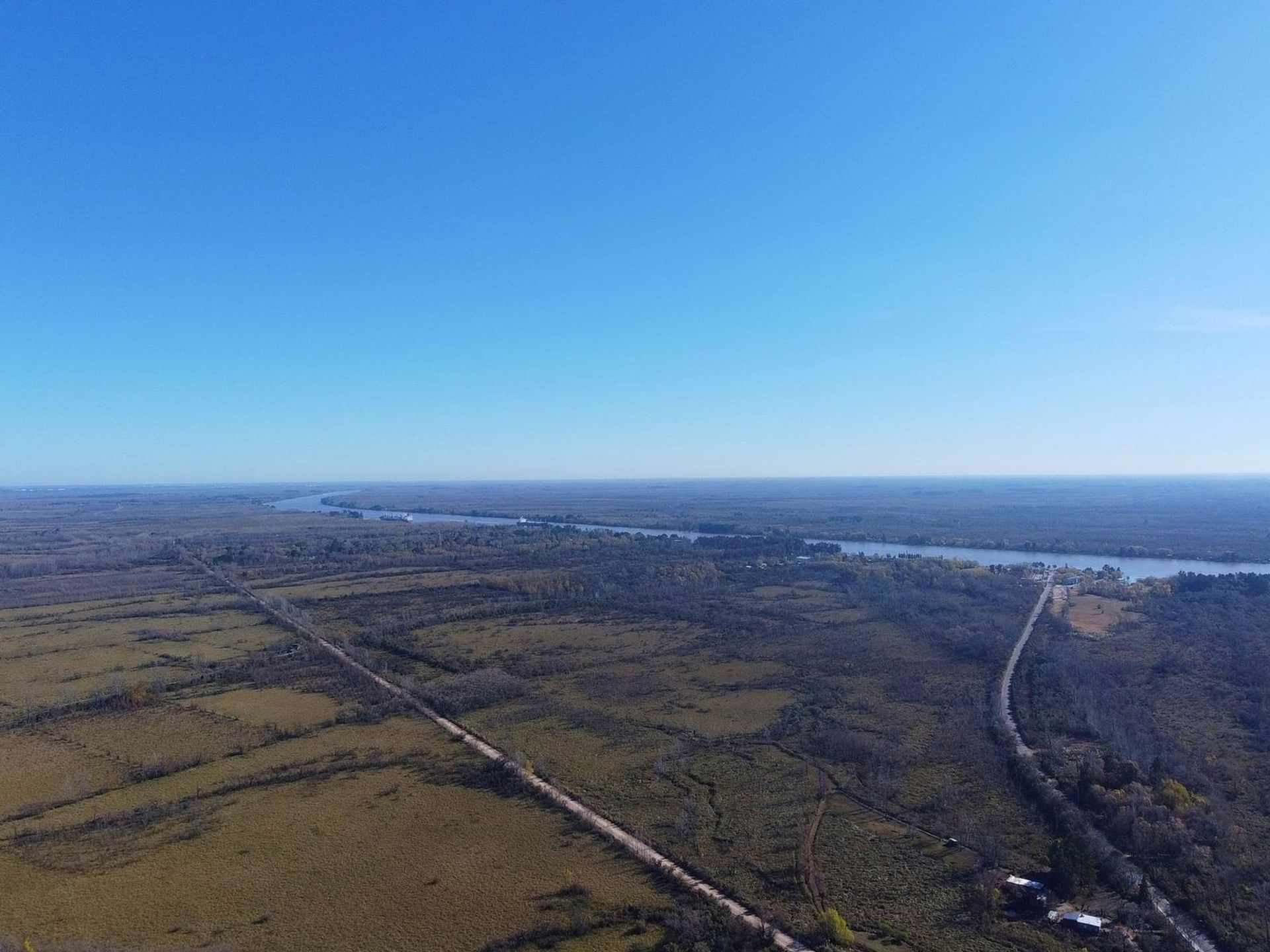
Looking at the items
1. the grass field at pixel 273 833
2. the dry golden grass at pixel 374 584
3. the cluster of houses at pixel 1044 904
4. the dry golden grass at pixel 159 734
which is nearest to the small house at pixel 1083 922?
the cluster of houses at pixel 1044 904

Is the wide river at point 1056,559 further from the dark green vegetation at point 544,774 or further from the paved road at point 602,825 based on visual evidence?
the paved road at point 602,825

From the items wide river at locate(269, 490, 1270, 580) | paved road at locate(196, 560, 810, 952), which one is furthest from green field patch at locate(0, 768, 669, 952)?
wide river at locate(269, 490, 1270, 580)

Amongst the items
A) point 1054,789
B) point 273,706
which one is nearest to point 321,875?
→ point 273,706

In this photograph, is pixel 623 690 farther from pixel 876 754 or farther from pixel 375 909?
pixel 375 909

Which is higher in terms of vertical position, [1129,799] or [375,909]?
[1129,799]

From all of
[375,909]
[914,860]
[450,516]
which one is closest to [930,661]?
[914,860]

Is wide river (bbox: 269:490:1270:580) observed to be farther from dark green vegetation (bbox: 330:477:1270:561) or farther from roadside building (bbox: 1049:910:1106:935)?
roadside building (bbox: 1049:910:1106:935)

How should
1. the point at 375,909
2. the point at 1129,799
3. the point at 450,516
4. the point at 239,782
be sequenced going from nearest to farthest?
the point at 375,909, the point at 1129,799, the point at 239,782, the point at 450,516
